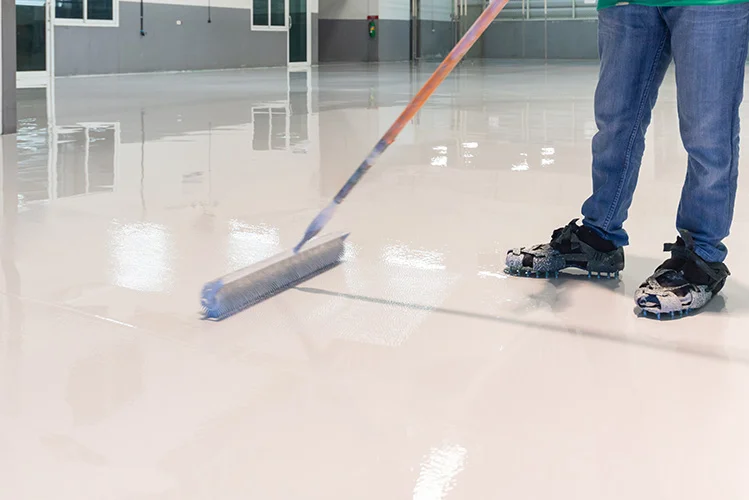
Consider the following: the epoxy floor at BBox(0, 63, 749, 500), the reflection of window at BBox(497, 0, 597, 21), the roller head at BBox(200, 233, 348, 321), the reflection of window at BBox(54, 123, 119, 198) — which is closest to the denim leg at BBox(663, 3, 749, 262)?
the epoxy floor at BBox(0, 63, 749, 500)

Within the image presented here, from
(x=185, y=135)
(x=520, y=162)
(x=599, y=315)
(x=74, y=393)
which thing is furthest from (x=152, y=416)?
(x=185, y=135)

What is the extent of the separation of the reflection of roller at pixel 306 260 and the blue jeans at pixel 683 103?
0.31 m

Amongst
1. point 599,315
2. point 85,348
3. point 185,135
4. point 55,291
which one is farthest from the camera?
point 185,135

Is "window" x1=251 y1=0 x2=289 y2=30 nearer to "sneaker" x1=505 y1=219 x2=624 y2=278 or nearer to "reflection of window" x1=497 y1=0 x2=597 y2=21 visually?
"reflection of window" x1=497 y1=0 x2=597 y2=21

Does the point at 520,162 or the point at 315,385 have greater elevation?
the point at 520,162

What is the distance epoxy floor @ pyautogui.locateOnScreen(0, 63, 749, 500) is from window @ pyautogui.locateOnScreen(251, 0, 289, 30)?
12.4 meters

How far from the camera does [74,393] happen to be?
4.72 feet

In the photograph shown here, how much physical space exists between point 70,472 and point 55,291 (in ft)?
3.05

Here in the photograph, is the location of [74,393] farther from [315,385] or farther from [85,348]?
[315,385]

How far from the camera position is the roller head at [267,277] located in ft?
5.94

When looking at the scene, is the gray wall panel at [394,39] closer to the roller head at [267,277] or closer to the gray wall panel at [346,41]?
the gray wall panel at [346,41]

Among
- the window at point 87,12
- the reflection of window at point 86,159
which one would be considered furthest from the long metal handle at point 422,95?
the window at point 87,12

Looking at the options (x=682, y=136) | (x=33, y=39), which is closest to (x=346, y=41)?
(x=33, y=39)

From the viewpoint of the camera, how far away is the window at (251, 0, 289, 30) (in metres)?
15.4
